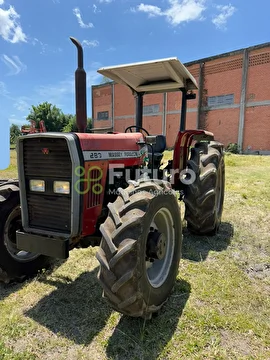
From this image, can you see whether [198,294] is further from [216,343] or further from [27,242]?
[27,242]

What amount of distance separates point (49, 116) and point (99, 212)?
42785 mm

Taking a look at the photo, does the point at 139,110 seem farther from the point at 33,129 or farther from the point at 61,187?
the point at 33,129

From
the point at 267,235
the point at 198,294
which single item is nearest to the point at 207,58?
the point at 267,235

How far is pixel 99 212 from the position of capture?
254 centimetres

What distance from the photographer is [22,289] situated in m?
2.66

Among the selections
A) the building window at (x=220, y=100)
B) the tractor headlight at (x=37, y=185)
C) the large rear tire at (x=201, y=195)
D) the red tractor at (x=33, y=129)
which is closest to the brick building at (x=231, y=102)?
the building window at (x=220, y=100)

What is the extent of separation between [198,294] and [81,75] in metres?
2.27

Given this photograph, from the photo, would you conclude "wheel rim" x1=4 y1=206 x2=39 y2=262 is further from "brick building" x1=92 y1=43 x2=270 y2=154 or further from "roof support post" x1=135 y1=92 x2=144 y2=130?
Result: "brick building" x1=92 y1=43 x2=270 y2=154

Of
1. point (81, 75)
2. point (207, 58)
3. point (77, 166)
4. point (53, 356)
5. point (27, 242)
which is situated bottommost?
point (53, 356)

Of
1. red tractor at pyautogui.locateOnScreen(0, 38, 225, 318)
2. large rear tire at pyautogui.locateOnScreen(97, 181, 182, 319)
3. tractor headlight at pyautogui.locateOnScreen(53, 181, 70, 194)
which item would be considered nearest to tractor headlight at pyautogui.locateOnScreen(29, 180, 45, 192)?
red tractor at pyautogui.locateOnScreen(0, 38, 225, 318)

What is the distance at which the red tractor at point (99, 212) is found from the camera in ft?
6.28

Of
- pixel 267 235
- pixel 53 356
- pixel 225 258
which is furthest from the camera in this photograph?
pixel 267 235

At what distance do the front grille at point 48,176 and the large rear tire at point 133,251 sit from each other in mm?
515

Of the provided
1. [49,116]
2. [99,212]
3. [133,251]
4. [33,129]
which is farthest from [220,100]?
[49,116]
